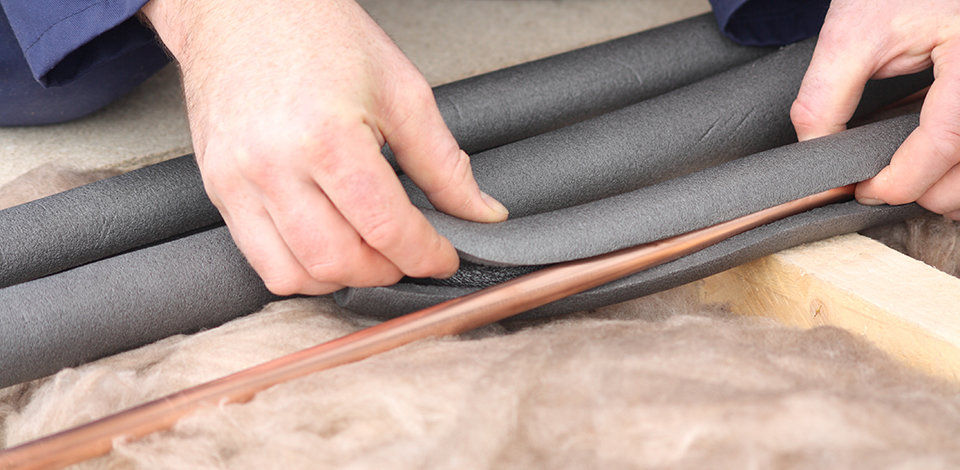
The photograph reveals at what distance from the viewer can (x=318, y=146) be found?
1.65 feet

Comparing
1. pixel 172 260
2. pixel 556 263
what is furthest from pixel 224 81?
pixel 556 263

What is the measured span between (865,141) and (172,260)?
66 cm

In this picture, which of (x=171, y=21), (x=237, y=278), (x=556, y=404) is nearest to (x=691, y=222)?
(x=556, y=404)

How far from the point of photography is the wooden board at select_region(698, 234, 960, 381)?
581 millimetres

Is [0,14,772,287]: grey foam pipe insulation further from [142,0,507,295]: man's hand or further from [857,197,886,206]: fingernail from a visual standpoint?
[857,197,886,206]: fingernail

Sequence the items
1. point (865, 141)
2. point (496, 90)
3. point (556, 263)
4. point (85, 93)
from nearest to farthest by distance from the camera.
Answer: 1. point (556, 263)
2. point (865, 141)
3. point (496, 90)
4. point (85, 93)

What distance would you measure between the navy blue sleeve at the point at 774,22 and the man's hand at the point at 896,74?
0.23 meters

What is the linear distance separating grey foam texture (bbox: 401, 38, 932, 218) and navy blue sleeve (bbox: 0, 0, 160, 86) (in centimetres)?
34

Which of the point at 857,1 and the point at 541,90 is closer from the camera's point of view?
the point at 857,1

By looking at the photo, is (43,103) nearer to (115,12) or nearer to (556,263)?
(115,12)

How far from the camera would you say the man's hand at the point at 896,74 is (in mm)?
674

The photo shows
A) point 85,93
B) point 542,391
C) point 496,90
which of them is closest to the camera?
point 542,391

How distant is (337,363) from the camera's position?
53 cm

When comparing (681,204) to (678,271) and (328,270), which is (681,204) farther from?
(328,270)
